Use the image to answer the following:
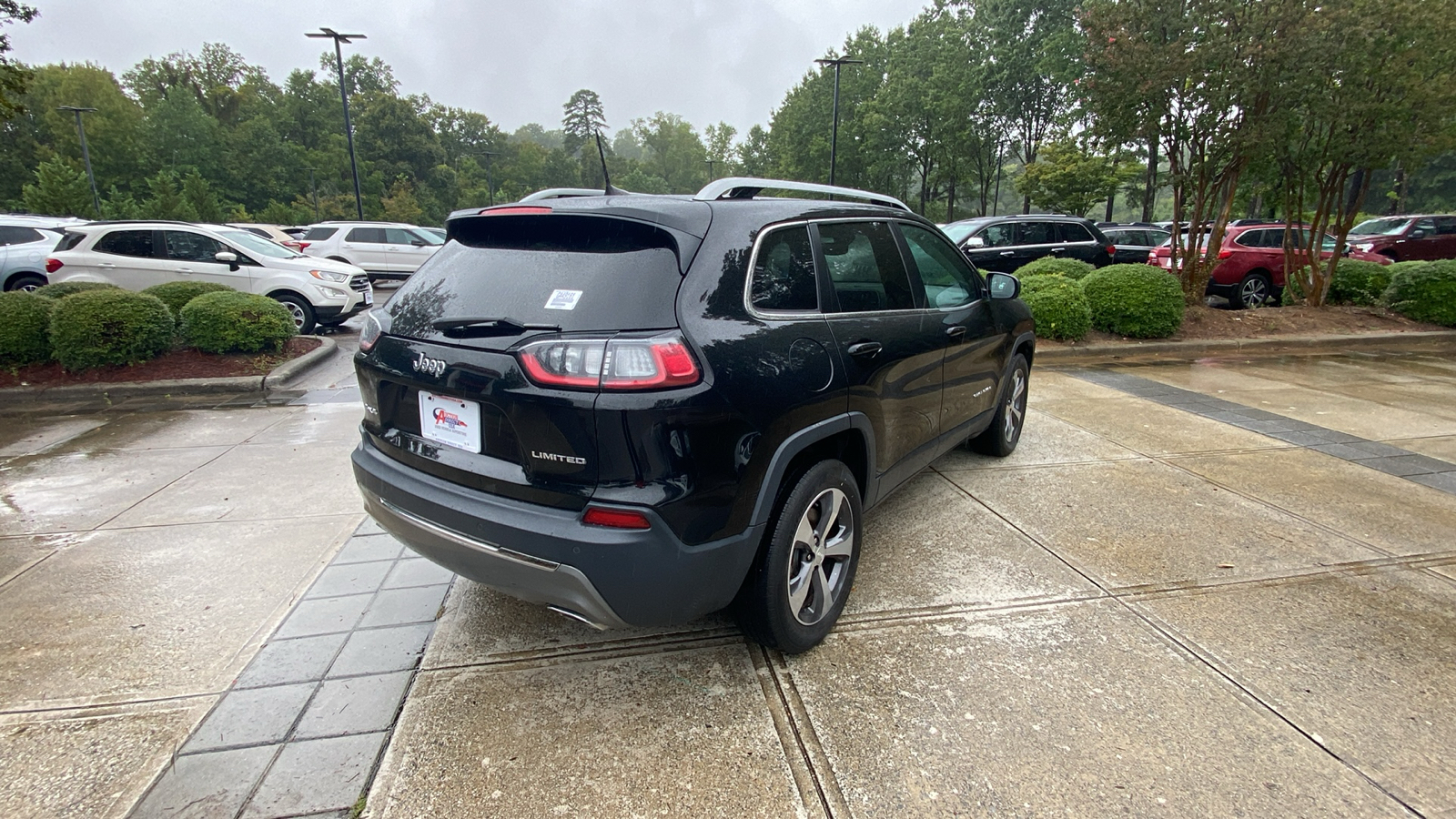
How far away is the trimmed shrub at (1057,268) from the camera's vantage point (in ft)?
33.6

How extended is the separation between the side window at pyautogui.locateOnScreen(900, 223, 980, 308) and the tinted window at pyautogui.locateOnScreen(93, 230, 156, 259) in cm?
1126

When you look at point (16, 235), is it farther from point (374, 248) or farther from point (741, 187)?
point (741, 187)

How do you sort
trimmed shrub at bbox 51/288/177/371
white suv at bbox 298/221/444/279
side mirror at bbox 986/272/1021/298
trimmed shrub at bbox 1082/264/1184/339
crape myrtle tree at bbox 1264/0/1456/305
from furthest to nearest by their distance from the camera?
1. white suv at bbox 298/221/444/279
2. trimmed shrub at bbox 1082/264/1184/339
3. crape myrtle tree at bbox 1264/0/1456/305
4. trimmed shrub at bbox 51/288/177/371
5. side mirror at bbox 986/272/1021/298

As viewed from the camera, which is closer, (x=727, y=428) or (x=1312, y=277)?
(x=727, y=428)

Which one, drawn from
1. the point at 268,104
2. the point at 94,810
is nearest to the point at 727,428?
the point at 94,810

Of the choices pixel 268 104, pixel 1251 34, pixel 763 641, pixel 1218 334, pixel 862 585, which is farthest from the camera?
pixel 268 104

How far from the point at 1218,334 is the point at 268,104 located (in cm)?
7650

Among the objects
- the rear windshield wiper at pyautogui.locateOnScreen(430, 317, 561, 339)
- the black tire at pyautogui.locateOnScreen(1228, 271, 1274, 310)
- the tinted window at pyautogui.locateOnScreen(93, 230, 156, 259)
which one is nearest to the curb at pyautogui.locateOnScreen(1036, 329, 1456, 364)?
the black tire at pyautogui.locateOnScreen(1228, 271, 1274, 310)

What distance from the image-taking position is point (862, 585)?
10.5 ft

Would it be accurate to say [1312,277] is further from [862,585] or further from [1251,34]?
[862,585]

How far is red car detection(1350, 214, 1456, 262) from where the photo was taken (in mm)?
16172

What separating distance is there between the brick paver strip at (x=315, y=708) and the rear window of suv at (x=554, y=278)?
1239 millimetres

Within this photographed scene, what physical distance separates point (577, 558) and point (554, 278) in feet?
2.90

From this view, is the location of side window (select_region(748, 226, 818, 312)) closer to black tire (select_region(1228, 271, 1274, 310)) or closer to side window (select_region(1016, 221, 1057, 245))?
side window (select_region(1016, 221, 1057, 245))
